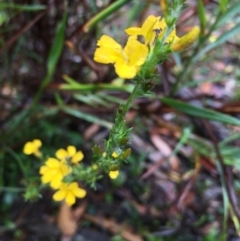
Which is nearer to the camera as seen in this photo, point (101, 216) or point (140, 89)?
point (140, 89)

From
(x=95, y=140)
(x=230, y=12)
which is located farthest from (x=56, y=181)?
(x=95, y=140)

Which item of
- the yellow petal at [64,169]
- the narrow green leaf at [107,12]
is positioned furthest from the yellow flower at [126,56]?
the narrow green leaf at [107,12]

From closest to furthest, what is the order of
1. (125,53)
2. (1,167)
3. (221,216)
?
1. (125,53)
2. (1,167)
3. (221,216)

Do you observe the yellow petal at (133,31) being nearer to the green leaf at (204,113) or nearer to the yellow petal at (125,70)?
the yellow petal at (125,70)

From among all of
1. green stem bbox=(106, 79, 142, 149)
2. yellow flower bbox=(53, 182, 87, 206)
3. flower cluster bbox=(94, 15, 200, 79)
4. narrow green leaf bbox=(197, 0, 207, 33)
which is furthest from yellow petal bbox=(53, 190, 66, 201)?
narrow green leaf bbox=(197, 0, 207, 33)

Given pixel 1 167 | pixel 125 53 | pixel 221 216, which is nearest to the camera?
pixel 125 53

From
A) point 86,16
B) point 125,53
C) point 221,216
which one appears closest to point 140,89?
point 125,53

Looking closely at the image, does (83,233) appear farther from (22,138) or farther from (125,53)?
(125,53)

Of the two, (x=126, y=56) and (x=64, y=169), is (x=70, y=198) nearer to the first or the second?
(x=64, y=169)

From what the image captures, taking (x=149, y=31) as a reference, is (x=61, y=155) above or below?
below
